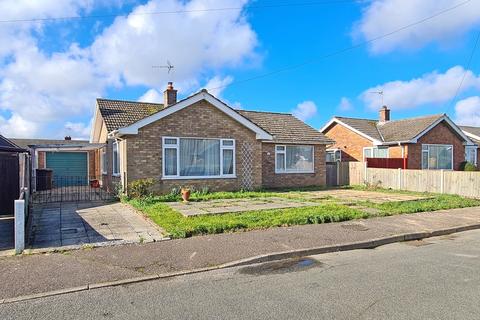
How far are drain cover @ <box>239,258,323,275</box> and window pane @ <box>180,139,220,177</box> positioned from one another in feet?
30.6

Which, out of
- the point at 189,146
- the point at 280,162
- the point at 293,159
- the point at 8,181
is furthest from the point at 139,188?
the point at 293,159

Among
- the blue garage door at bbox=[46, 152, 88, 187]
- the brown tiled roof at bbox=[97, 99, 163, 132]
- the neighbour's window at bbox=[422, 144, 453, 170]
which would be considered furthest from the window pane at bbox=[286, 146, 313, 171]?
the blue garage door at bbox=[46, 152, 88, 187]

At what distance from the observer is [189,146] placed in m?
15.4

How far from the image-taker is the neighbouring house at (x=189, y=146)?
1429cm

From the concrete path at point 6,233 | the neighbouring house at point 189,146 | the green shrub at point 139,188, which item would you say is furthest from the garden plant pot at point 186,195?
the concrete path at point 6,233

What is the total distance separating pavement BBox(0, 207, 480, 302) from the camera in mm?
5430

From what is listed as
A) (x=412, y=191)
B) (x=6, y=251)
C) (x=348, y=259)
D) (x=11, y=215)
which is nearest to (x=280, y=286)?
(x=348, y=259)

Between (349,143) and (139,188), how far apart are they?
17654 millimetres

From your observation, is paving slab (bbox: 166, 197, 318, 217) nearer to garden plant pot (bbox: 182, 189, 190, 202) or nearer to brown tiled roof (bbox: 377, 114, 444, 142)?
garden plant pot (bbox: 182, 189, 190, 202)

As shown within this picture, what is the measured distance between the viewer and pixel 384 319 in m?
4.05

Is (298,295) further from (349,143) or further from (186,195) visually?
(349,143)

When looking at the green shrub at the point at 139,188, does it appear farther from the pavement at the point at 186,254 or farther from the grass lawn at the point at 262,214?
the pavement at the point at 186,254

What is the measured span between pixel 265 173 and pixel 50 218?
11.0 m

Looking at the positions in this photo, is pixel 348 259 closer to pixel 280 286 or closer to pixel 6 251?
pixel 280 286
